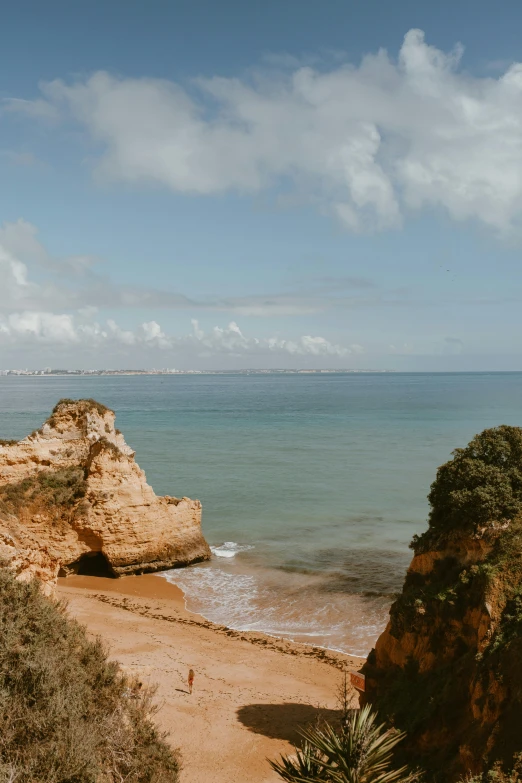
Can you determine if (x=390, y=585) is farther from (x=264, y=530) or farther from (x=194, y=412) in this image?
(x=194, y=412)

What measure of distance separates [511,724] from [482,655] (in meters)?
1.26

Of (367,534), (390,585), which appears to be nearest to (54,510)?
(390,585)

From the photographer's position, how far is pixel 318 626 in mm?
19719

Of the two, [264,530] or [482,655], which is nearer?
[482,655]

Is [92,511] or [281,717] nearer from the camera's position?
[281,717]

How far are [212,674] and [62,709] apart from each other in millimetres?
8756

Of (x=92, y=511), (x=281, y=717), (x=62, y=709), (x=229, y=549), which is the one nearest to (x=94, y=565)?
(x=92, y=511)

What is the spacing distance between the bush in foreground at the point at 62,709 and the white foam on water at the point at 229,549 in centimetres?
1649

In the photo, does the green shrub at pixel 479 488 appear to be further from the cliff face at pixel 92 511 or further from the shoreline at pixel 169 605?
the cliff face at pixel 92 511

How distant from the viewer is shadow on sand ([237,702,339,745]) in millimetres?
12796

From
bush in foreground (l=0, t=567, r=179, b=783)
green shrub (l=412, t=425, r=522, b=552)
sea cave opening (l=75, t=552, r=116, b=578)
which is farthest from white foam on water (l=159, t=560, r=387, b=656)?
→ bush in foreground (l=0, t=567, r=179, b=783)

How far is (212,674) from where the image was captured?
15.8 metres

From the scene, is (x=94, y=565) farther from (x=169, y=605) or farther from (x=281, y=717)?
(x=281, y=717)

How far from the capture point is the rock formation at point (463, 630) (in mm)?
8375
